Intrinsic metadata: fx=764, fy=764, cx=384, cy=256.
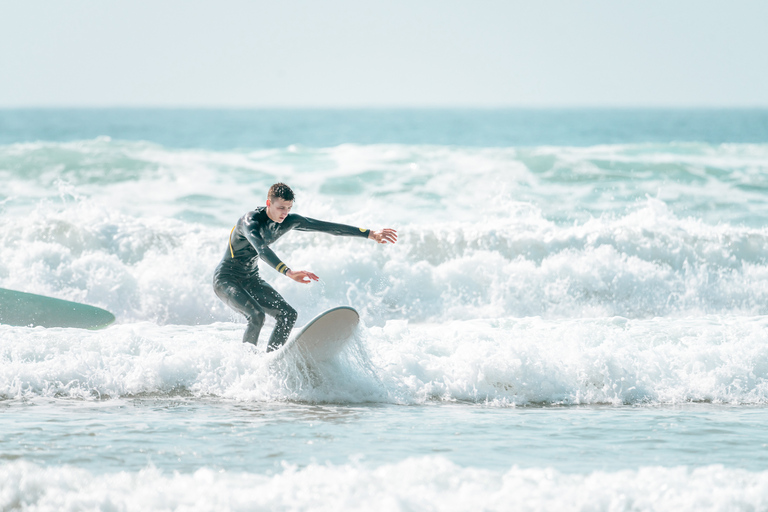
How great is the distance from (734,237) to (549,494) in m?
9.08

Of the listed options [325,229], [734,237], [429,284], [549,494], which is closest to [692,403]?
A: [549,494]

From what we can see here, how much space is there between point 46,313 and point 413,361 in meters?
4.39

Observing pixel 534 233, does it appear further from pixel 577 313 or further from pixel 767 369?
pixel 767 369

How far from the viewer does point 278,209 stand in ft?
18.9

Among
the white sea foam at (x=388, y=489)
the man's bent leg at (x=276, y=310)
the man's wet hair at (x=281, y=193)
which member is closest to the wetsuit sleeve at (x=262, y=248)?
the man's wet hair at (x=281, y=193)

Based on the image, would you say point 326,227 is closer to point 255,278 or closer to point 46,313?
point 255,278

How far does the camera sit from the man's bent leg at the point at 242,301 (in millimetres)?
6086

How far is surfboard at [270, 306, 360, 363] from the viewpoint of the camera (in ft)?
19.2

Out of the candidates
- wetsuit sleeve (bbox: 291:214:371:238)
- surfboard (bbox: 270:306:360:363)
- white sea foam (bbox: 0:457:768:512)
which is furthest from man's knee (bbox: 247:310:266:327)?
white sea foam (bbox: 0:457:768:512)

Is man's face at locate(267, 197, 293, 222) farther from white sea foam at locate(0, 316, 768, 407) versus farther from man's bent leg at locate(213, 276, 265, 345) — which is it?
white sea foam at locate(0, 316, 768, 407)

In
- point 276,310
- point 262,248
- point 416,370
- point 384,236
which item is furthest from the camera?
point 416,370

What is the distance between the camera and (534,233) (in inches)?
454

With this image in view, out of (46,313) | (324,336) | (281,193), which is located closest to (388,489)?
(324,336)

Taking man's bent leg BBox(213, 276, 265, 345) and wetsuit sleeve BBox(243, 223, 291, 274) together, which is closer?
wetsuit sleeve BBox(243, 223, 291, 274)
